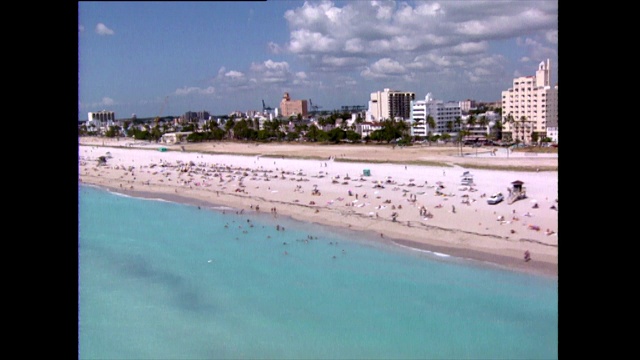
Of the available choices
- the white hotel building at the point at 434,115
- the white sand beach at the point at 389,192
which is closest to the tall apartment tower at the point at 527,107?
the white hotel building at the point at 434,115

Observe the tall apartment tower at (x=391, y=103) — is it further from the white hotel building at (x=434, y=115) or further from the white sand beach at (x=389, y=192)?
the white sand beach at (x=389, y=192)

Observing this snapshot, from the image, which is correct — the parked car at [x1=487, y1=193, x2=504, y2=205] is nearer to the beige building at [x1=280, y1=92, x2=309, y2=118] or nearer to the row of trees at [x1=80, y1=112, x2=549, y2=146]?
the row of trees at [x1=80, y1=112, x2=549, y2=146]

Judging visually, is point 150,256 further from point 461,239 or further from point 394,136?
point 394,136

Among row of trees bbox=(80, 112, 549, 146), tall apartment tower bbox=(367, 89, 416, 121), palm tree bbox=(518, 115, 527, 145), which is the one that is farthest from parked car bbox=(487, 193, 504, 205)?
tall apartment tower bbox=(367, 89, 416, 121)

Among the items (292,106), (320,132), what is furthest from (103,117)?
(320,132)

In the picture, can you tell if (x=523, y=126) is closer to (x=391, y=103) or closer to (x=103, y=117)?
(x=391, y=103)

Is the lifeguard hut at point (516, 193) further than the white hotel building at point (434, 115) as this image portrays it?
No
